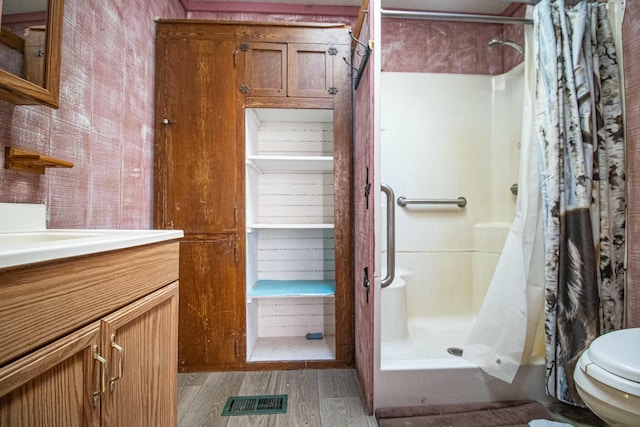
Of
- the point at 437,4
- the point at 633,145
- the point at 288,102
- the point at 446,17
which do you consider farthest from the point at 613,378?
the point at 437,4

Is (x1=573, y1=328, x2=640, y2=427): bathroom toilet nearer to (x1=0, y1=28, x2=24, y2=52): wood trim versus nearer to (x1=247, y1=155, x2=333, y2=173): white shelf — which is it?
(x1=247, y1=155, x2=333, y2=173): white shelf

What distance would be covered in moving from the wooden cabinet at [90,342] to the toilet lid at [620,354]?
140 centimetres

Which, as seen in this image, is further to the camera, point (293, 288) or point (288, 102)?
point (293, 288)

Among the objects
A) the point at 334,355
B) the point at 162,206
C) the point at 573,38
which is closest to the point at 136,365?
the point at 162,206

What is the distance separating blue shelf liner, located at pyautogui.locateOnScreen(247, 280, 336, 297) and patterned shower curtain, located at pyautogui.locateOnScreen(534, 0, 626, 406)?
1.17 meters

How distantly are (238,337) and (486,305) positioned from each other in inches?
55.8

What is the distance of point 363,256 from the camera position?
61.4 inches

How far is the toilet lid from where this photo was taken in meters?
0.87

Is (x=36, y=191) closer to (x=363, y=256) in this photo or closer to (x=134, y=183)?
(x=134, y=183)

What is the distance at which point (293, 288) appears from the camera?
2.00 m

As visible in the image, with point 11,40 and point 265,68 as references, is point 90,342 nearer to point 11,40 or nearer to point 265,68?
point 11,40

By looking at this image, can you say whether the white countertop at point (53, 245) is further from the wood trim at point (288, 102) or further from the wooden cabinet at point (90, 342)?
the wood trim at point (288, 102)

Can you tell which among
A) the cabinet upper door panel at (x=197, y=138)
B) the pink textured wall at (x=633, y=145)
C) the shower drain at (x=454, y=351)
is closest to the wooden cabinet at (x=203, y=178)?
the cabinet upper door panel at (x=197, y=138)

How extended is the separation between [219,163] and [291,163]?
48 cm
